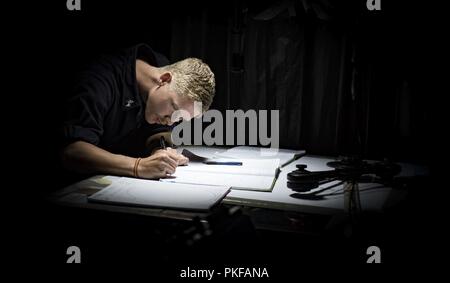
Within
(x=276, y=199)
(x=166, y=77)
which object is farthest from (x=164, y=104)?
(x=276, y=199)

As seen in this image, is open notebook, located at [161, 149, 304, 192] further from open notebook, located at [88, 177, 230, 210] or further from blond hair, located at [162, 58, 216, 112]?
blond hair, located at [162, 58, 216, 112]

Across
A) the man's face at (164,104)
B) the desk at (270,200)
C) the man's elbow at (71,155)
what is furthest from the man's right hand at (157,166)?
the man's face at (164,104)

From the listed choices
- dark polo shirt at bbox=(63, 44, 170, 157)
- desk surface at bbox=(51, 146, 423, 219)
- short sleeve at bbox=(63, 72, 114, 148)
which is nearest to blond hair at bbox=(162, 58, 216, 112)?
dark polo shirt at bbox=(63, 44, 170, 157)

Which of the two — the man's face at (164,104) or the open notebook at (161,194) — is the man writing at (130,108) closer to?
the man's face at (164,104)

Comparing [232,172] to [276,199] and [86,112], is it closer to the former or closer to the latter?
[276,199]

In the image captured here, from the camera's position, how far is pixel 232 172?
161 cm

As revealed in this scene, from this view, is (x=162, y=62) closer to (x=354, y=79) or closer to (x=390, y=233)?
(x=354, y=79)

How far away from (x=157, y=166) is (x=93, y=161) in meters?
0.24

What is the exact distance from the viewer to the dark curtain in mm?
2045

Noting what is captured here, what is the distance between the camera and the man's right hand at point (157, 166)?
4.87 ft

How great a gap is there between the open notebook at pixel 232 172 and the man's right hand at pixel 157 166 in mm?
28

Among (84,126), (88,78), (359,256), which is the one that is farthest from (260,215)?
(88,78)

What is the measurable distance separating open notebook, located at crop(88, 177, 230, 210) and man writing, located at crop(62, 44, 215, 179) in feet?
0.39
